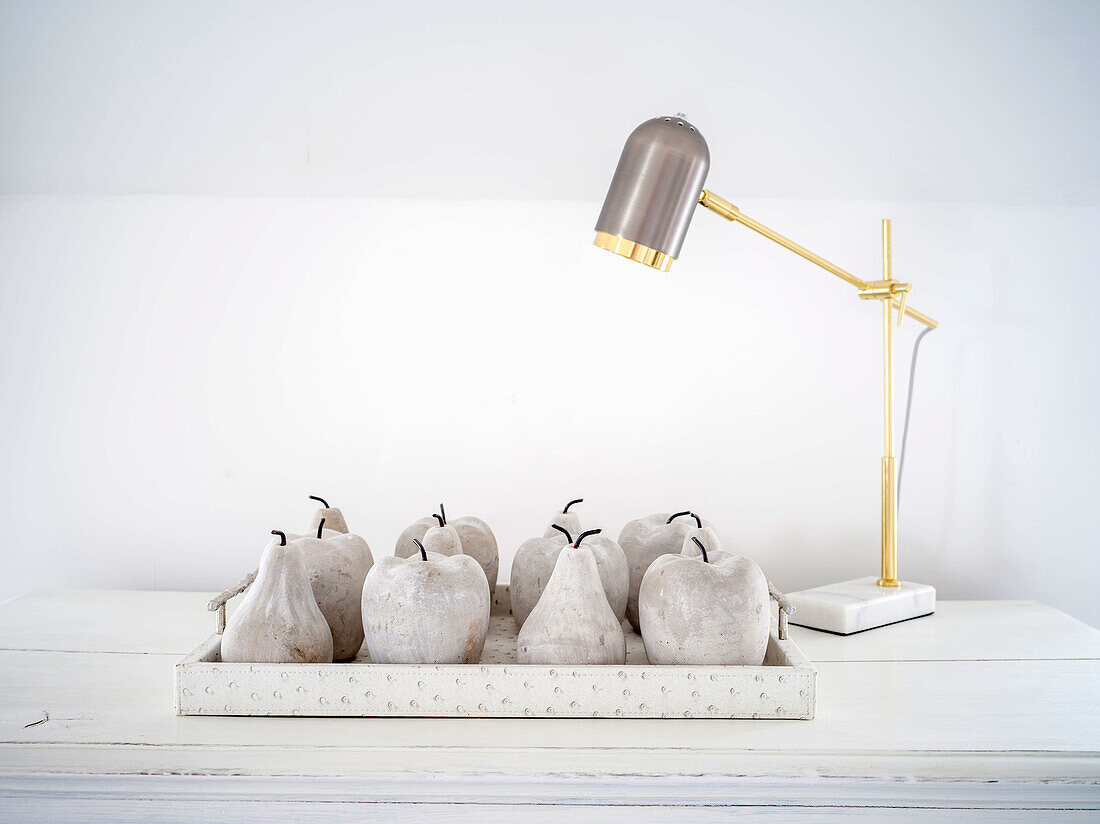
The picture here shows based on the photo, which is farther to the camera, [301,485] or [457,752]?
[301,485]

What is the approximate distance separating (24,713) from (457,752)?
37 centimetres

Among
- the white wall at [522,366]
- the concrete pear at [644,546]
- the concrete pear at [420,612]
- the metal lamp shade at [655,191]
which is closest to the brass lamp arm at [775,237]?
the metal lamp shade at [655,191]

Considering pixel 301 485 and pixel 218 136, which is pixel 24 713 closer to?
pixel 301 485

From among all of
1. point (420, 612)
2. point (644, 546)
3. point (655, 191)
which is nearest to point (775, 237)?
point (655, 191)

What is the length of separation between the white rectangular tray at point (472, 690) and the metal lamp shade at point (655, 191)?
1.31ft

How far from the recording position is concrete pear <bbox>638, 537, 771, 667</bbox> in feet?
2.25

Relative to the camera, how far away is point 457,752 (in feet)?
1.99

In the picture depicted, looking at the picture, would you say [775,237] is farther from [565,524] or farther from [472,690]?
[472,690]

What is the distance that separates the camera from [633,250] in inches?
32.5

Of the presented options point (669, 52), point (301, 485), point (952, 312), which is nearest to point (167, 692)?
point (301, 485)

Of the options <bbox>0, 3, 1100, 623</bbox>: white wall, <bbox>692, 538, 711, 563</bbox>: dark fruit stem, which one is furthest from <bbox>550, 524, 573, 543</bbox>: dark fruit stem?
A: <bbox>0, 3, 1100, 623</bbox>: white wall

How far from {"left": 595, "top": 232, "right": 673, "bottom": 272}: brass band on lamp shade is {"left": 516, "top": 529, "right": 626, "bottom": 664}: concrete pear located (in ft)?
0.98

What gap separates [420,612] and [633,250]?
1.32ft

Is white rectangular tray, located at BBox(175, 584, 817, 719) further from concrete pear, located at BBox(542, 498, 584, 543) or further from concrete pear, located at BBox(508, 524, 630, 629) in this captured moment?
concrete pear, located at BBox(542, 498, 584, 543)
